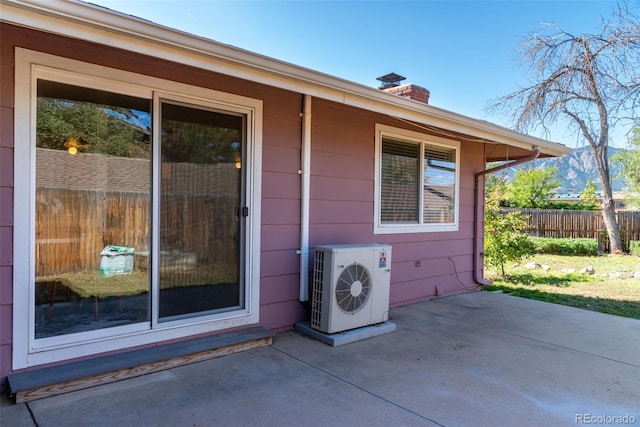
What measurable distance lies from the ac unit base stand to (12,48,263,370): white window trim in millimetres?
812

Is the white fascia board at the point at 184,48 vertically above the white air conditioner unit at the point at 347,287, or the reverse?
the white fascia board at the point at 184,48

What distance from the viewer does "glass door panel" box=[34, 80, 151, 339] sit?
8.32 feet

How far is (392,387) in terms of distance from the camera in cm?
257

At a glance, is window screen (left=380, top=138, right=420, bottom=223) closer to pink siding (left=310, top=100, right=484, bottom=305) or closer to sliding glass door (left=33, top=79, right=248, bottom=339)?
pink siding (left=310, top=100, right=484, bottom=305)

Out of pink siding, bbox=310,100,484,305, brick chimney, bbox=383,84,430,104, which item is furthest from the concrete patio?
brick chimney, bbox=383,84,430,104

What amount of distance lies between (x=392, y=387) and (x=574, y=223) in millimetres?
13639

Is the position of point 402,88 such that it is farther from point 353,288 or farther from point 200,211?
point 200,211

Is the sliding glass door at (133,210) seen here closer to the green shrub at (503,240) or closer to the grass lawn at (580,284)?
the grass lawn at (580,284)

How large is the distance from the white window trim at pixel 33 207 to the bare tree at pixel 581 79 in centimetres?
879

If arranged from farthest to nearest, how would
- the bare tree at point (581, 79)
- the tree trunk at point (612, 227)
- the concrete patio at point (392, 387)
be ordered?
the tree trunk at point (612, 227) → the bare tree at point (581, 79) → the concrete patio at point (392, 387)

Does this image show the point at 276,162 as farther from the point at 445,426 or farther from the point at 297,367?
the point at 445,426

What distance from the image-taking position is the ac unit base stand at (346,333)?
337 centimetres

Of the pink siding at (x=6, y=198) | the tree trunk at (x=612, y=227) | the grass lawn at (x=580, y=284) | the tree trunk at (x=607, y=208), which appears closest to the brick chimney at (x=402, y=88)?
the grass lawn at (x=580, y=284)

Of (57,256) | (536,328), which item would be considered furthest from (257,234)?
(536,328)
